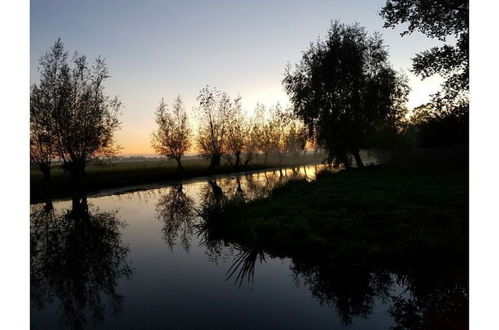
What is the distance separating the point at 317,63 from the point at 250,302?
3077cm

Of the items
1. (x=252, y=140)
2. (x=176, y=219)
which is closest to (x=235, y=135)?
(x=252, y=140)

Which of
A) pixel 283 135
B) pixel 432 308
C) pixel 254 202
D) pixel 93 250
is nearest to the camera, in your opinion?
pixel 432 308

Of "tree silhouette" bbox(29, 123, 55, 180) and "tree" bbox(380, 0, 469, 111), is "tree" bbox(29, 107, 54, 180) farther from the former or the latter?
"tree" bbox(380, 0, 469, 111)

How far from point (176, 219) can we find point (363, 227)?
29.0 feet

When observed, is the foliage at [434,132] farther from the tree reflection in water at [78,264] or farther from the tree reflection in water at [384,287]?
the tree reflection in water at [78,264]

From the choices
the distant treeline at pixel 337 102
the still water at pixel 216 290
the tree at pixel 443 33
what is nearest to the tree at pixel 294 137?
the distant treeline at pixel 337 102

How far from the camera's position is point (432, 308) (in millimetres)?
5488

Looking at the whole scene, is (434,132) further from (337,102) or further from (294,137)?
(294,137)

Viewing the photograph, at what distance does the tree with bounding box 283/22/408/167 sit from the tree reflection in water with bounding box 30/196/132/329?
23.5m
